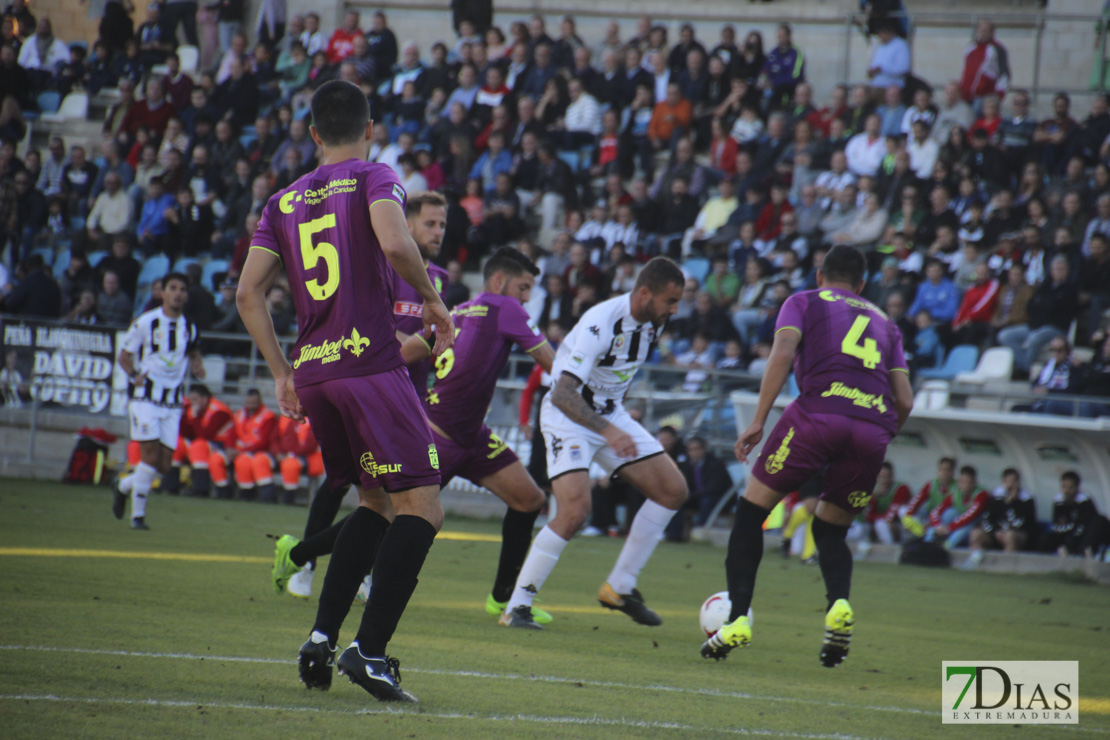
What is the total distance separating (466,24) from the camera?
2297cm

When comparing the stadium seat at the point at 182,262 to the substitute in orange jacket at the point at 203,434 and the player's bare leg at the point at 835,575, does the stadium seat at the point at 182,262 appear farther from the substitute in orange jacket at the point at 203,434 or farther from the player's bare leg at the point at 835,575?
the player's bare leg at the point at 835,575

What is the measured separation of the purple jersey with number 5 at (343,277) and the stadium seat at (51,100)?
79.9 feet

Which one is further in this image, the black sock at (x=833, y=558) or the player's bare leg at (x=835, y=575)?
the black sock at (x=833, y=558)

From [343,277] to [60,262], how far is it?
65.4ft

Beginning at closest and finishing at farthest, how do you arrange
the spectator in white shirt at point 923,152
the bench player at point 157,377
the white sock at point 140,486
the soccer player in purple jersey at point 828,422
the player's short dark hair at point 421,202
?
the soccer player in purple jersey at point 828,422 → the player's short dark hair at point 421,202 → the white sock at point 140,486 → the bench player at point 157,377 → the spectator in white shirt at point 923,152

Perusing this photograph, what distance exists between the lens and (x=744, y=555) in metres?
6.41

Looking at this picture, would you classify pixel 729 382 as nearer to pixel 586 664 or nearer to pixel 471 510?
pixel 471 510

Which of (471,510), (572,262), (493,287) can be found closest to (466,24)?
(572,262)

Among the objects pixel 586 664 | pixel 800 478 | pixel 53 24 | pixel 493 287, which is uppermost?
pixel 53 24

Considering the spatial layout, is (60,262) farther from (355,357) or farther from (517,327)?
(355,357)

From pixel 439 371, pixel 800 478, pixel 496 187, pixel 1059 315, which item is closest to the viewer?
pixel 800 478

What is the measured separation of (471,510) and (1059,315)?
7970 millimetres

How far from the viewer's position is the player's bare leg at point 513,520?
24.5 feet

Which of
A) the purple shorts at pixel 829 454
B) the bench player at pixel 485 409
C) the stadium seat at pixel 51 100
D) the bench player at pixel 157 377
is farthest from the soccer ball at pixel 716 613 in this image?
the stadium seat at pixel 51 100
